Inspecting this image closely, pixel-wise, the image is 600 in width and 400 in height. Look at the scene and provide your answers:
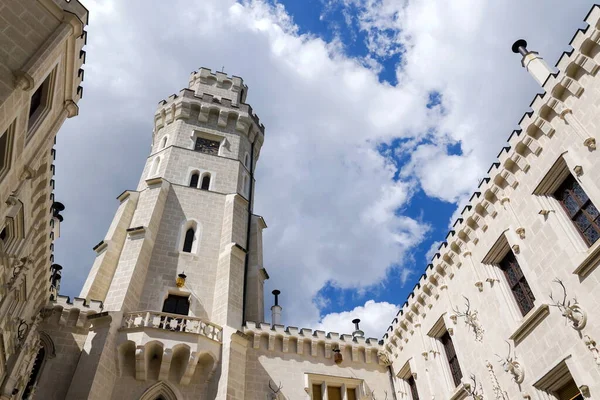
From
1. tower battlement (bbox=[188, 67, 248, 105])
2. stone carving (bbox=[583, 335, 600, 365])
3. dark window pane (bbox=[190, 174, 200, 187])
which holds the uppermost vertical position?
tower battlement (bbox=[188, 67, 248, 105])

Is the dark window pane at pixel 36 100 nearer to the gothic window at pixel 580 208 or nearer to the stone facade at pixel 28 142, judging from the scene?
the stone facade at pixel 28 142

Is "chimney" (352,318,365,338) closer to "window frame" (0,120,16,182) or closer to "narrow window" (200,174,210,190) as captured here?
"narrow window" (200,174,210,190)

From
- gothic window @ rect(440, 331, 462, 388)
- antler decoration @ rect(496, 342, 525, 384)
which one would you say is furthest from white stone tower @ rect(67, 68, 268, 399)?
antler decoration @ rect(496, 342, 525, 384)

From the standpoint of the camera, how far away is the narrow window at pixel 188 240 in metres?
23.2

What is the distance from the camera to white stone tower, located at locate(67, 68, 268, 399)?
17188mm

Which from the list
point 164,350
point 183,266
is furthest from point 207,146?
point 164,350

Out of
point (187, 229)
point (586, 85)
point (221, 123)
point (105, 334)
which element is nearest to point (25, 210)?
point (105, 334)

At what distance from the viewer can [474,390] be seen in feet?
46.9

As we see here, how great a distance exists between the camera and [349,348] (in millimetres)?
20844

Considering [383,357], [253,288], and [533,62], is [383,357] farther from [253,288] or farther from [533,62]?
[533,62]

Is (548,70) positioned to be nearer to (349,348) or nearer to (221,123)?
(349,348)

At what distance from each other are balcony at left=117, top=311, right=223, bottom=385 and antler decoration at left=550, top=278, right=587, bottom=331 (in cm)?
1208

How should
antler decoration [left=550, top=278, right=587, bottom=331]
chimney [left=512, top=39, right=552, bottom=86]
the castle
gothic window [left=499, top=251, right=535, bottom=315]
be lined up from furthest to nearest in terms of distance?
Result: chimney [left=512, top=39, right=552, bottom=86]
gothic window [left=499, top=251, right=535, bottom=315]
the castle
antler decoration [left=550, top=278, right=587, bottom=331]

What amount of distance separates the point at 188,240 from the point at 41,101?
12.5 metres
